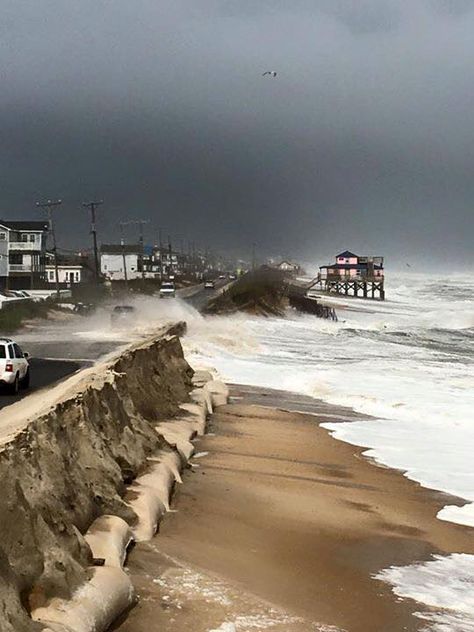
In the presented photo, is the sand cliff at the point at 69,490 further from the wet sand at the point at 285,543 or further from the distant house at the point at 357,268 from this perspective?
the distant house at the point at 357,268

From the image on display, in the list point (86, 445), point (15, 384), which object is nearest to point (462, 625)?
point (86, 445)

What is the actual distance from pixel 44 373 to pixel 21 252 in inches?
2798

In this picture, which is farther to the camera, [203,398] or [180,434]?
[203,398]

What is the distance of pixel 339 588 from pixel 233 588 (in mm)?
1096

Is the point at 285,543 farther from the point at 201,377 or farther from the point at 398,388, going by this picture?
the point at 398,388

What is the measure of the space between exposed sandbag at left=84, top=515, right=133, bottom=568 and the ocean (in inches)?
101

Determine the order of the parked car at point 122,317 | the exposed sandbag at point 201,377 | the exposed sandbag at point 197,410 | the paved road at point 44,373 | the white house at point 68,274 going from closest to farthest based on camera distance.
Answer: the exposed sandbag at point 197,410 → the paved road at point 44,373 → the exposed sandbag at point 201,377 → the parked car at point 122,317 → the white house at point 68,274

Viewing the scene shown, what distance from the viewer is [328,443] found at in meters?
17.2

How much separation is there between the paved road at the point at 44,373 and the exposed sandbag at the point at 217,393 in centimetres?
404

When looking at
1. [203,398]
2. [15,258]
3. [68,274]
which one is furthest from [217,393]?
[68,274]

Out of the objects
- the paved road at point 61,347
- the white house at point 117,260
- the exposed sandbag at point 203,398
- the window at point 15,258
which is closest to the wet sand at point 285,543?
the exposed sandbag at point 203,398

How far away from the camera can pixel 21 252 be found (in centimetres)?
9431

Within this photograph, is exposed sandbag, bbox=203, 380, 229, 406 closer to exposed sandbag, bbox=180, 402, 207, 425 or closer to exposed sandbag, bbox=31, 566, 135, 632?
exposed sandbag, bbox=180, 402, 207, 425

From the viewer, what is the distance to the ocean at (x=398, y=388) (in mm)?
8938
